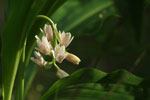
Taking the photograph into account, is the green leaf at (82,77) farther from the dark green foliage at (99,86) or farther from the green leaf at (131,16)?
the green leaf at (131,16)

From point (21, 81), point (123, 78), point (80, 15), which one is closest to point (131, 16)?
point (123, 78)

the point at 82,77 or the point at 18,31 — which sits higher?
the point at 18,31

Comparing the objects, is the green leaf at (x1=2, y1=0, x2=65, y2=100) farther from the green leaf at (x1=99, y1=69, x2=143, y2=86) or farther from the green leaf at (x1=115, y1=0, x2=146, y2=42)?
the green leaf at (x1=115, y1=0, x2=146, y2=42)

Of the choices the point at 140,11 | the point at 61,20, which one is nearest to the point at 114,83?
the point at 140,11

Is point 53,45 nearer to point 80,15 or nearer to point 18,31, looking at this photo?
point 18,31

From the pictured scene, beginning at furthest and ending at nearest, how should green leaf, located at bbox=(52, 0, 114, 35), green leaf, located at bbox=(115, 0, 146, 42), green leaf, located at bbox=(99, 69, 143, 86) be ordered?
green leaf, located at bbox=(52, 0, 114, 35) → green leaf, located at bbox=(99, 69, 143, 86) → green leaf, located at bbox=(115, 0, 146, 42)

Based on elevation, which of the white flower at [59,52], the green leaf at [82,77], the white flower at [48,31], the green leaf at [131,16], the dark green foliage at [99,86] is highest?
the green leaf at [131,16]

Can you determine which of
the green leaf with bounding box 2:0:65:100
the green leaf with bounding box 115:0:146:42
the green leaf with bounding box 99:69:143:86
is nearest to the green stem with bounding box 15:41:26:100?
the green leaf with bounding box 2:0:65:100

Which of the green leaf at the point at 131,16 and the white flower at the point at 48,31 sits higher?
the green leaf at the point at 131,16

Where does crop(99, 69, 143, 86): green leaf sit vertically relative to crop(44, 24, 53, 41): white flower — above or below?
below

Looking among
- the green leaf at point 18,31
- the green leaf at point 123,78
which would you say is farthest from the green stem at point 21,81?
the green leaf at point 123,78

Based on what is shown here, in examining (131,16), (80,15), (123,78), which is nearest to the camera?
(131,16)

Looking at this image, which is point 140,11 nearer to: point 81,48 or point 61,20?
point 61,20
